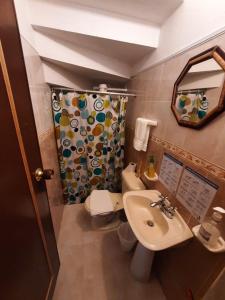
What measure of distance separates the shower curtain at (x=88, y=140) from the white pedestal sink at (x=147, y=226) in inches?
34.4

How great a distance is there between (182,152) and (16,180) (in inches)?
38.7

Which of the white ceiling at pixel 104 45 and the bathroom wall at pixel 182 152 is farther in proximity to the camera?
the white ceiling at pixel 104 45

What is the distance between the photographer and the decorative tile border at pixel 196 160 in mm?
696

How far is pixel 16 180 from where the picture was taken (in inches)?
21.2

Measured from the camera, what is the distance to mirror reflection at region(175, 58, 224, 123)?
2.35ft

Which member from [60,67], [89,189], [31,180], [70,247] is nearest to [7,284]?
[31,180]

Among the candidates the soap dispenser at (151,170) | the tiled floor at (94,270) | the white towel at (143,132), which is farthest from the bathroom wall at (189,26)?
the tiled floor at (94,270)

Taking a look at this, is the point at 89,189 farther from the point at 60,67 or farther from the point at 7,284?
the point at 60,67

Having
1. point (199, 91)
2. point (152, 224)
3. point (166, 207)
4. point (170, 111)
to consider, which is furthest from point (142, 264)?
point (199, 91)

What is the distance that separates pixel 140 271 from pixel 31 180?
1.27 metres

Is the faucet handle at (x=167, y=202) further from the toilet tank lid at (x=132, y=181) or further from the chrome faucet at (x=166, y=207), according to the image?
the toilet tank lid at (x=132, y=181)

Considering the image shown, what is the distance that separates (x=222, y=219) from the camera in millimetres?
677

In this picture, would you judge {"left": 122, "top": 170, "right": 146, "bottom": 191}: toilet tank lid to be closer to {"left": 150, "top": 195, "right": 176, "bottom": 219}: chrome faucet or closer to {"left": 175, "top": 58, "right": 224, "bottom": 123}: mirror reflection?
{"left": 150, "top": 195, "right": 176, "bottom": 219}: chrome faucet

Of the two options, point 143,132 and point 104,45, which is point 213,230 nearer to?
point 143,132
